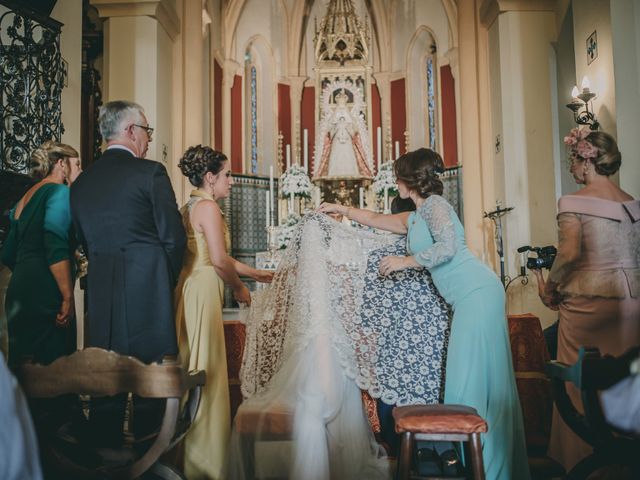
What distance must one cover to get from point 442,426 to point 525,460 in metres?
0.81

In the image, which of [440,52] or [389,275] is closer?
[389,275]

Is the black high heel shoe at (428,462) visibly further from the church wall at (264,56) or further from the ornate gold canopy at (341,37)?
the ornate gold canopy at (341,37)

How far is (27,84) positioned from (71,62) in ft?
2.65

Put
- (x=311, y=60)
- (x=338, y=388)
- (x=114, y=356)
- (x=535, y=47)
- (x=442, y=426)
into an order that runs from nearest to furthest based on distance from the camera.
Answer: (x=114, y=356) < (x=442, y=426) < (x=338, y=388) < (x=535, y=47) < (x=311, y=60)

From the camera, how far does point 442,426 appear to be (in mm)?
2494

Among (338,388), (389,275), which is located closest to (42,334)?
(338,388)

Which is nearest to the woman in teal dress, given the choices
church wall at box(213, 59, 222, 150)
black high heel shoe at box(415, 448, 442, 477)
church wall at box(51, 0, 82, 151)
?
black high heel shoe at box(415, 448, 442, 477)

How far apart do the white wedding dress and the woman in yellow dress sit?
0.40 feet

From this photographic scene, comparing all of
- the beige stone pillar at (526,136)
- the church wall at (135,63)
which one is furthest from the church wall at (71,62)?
the beige stone pillar at (526,136)

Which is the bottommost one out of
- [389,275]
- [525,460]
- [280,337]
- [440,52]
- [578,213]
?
[525,460]

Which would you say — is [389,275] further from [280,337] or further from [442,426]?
[442,426]

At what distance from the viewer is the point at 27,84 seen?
4.62 meters

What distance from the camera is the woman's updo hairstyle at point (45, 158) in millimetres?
3459

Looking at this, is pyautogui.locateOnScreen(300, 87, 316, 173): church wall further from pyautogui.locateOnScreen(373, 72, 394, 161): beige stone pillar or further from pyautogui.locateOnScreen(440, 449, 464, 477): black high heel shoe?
pyautogui.locateOnScreen(440, 449, 464, 477): black high heel shoe
